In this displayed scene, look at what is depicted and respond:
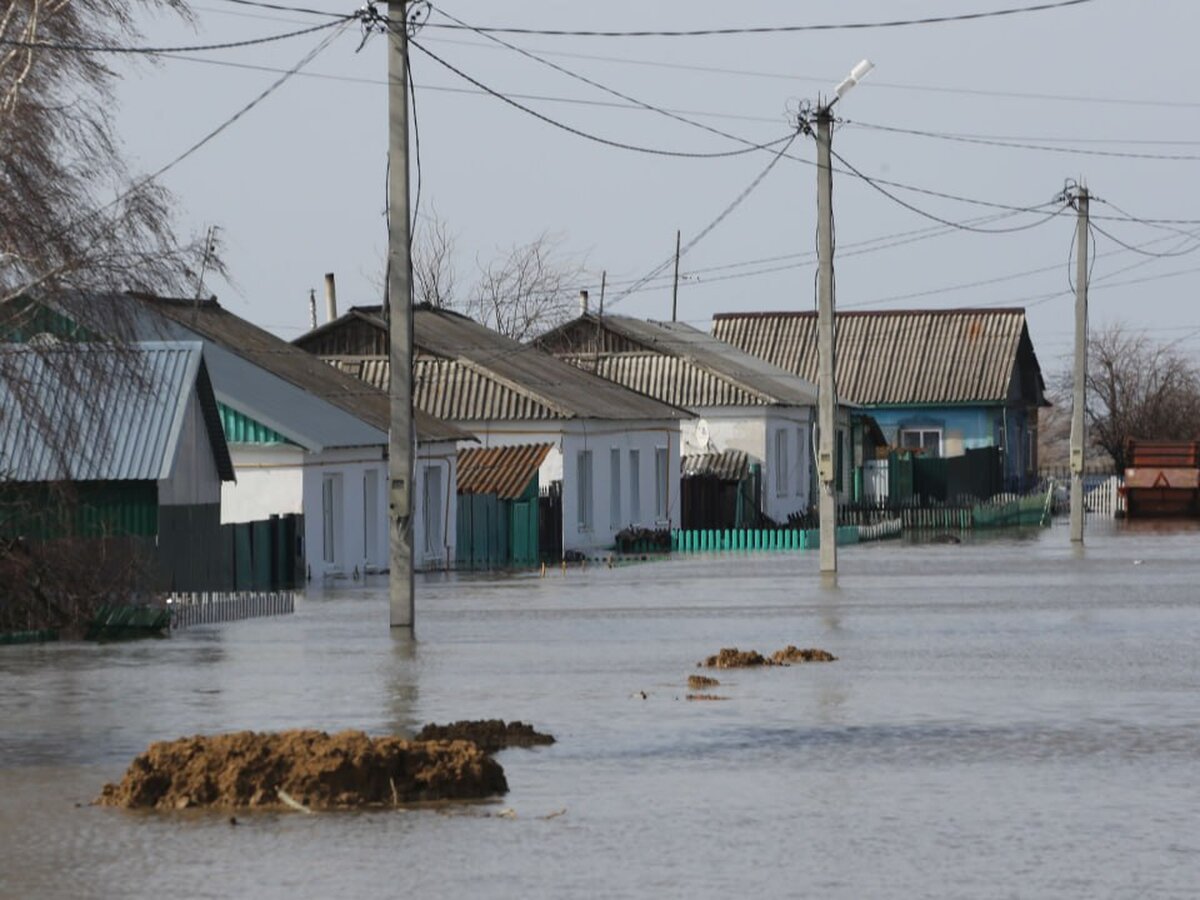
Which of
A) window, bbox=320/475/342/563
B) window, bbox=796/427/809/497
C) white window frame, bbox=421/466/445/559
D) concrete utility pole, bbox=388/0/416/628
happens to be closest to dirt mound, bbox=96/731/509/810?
concrete utility pole, bbox=388/0/416/628

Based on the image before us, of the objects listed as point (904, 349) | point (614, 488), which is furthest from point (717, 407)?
point (904, 349)

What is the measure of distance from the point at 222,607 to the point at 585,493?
22.9 metres

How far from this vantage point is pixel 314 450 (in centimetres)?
3731

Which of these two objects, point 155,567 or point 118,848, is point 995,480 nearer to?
point 155,567

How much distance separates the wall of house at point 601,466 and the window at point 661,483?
0.15 ft

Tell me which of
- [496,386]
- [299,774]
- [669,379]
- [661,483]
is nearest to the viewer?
[299,774]

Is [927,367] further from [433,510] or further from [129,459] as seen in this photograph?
[129,459]

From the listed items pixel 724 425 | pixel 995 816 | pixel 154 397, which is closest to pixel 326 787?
pixel 995 816

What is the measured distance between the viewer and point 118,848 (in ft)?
36.8

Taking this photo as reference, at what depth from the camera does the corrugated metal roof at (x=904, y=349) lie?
274ft

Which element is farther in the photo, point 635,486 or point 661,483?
point 661,483

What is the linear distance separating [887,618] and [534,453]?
21.4 m

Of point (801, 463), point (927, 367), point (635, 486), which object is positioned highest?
point (927, 367)

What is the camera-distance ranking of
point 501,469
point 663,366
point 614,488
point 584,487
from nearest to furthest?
point 501,469, point 584,487, point 614,488, point 663,366
